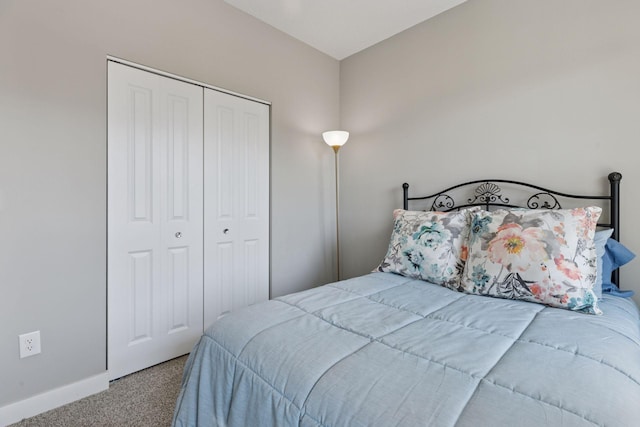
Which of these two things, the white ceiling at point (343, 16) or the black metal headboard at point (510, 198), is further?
the white ceiling at point (343, 16)

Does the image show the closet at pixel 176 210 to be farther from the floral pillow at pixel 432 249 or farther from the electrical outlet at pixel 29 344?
the floral pillow at pixel 432 249

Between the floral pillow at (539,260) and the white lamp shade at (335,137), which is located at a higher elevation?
the white lamp shade at (335,137)

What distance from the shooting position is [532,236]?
1.50 m

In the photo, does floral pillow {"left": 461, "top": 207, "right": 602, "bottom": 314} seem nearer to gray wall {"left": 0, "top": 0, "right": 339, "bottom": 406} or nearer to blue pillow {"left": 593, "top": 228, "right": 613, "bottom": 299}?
blue pillow {"left": 593, "top": 228, "right": 613, "bottom": 299}

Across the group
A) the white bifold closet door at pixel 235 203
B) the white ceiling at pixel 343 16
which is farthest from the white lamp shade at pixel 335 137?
the white ceiling at pixel 343 16

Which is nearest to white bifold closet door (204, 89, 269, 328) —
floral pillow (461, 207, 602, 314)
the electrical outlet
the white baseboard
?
the white baseboard

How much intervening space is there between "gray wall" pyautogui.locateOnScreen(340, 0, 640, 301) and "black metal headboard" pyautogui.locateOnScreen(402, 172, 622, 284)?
0.20ft

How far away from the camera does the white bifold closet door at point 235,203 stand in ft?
7.59

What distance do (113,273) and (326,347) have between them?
5.01 ft

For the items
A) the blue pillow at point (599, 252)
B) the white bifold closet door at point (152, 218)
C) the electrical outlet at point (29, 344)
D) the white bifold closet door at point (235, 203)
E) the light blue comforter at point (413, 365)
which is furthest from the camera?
the white bifold closet door at point (235, 203)

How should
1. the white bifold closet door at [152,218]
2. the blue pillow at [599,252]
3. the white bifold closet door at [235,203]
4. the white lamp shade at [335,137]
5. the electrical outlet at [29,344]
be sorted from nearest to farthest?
the blue pillow at [599,252], the electrical outlet at [29,344], the white bifold closet door at [152,218], the white bifold closet door at [235,203], the white lamp shade at [335,137]

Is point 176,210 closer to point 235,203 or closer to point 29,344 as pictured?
point 235,203

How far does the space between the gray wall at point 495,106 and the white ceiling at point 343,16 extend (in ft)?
0.38

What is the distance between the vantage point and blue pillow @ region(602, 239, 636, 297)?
1.62m
